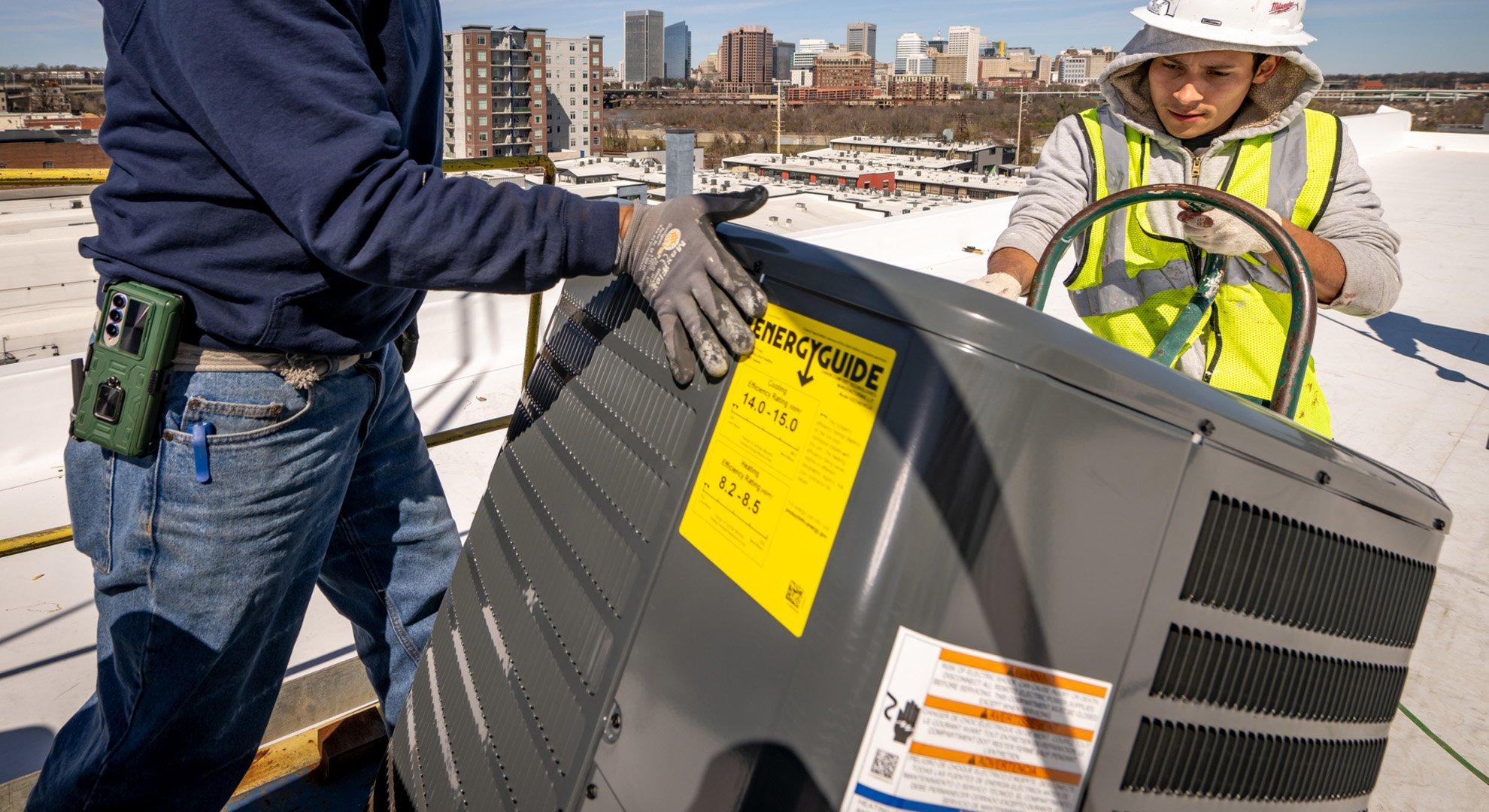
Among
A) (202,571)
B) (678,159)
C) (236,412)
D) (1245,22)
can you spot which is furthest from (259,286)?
(678,159)

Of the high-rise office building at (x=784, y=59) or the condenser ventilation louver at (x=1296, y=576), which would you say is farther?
the high-rise office building at (x=784, y=59)

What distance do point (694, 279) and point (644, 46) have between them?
183m

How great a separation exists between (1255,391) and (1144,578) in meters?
1.09

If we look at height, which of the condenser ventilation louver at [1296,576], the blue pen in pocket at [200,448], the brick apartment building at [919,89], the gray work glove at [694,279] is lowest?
the brick apartment building at [919,89]

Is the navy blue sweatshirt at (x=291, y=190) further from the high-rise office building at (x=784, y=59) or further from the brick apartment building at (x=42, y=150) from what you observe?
the high-rise office building at (x=784, y=59)

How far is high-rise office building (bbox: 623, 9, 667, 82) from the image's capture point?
550ft

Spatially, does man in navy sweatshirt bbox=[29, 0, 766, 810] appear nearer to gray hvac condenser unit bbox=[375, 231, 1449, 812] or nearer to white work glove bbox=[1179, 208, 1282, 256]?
gray hvac condenser unit bbox=[375, 231, 1449, 812]

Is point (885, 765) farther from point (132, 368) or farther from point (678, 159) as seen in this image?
point (678, 159)

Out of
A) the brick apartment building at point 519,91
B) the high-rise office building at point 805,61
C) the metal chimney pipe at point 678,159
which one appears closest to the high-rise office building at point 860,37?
the high-rise office building at point 805,61

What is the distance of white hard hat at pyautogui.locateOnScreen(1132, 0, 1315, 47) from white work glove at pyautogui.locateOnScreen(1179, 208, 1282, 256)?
1.02 feet

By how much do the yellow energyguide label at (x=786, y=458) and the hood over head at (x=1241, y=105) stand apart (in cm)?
115

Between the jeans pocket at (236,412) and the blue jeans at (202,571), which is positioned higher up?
the jeans pocket at (236,412)

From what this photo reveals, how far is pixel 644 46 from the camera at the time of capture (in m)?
172

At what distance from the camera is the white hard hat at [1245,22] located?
1.67 metres
